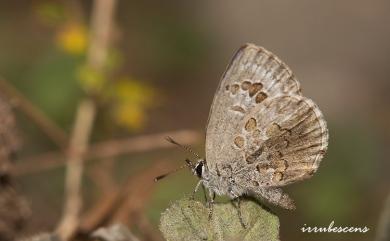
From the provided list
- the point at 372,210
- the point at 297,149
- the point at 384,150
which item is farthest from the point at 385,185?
the point at 297,149

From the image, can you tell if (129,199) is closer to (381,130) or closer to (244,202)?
(244,202)

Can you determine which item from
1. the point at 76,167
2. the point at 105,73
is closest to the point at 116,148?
the point at 76,167

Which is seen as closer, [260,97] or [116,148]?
[260,97]

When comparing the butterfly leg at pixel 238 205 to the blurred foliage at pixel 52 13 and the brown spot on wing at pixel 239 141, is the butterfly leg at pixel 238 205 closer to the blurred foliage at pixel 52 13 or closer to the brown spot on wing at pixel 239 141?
the brown spot on wing at pixel 239 141

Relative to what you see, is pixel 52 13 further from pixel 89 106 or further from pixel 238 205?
pixel 238 205

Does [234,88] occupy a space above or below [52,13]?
below

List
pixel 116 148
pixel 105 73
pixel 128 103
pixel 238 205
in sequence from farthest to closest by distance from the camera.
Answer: pixel 128 103
pixel 105 73
pixel 116 148
pixel 238 205

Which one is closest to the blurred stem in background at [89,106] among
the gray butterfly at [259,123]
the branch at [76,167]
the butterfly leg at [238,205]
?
the branch at [76,167]
